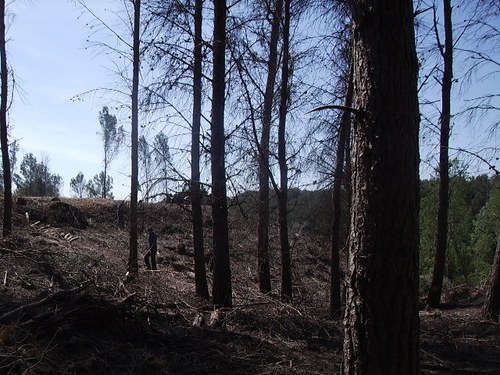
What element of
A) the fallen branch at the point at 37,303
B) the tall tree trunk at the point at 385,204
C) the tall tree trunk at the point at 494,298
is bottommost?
the tall tree trunk at the point at 494,298

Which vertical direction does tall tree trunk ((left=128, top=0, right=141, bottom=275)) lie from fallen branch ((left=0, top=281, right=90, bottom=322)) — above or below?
above

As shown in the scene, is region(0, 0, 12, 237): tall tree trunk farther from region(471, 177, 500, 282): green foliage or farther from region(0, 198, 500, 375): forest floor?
region(471, 177, 500, 282): green foliage

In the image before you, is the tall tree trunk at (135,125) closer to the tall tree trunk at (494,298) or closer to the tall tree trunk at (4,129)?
the tall tree trunk at (4,129)

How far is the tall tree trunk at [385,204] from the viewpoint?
11.1 ft

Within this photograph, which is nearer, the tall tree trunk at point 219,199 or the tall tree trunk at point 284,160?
the tall tree trunk at point 219,199

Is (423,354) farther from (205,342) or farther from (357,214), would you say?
(357,214)

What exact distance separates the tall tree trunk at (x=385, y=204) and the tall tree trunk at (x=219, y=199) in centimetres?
547

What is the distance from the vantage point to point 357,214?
3615 mm

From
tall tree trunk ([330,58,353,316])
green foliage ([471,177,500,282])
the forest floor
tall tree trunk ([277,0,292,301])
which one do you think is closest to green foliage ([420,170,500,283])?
green foliage ([471,177,500,282])

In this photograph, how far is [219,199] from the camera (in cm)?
888

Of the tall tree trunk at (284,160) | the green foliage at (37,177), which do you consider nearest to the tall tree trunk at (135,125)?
the tall tree trunk at (284,160)

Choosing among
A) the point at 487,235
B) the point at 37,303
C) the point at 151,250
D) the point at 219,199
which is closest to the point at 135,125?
Answer: the point at 151,250

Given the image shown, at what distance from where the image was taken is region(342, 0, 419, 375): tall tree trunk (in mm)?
3396

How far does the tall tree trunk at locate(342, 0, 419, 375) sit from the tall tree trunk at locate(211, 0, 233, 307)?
547cm
